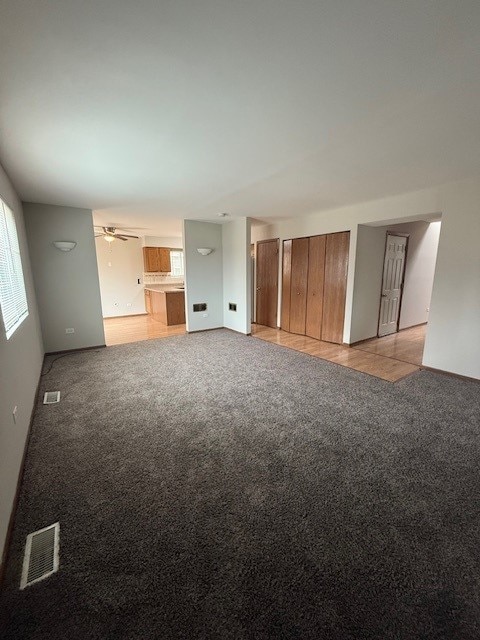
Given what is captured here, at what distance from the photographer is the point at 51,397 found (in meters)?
3.07

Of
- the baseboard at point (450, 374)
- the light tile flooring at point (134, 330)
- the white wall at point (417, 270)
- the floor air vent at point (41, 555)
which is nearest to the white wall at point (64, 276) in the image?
the light tile flooring at point (134, 330)

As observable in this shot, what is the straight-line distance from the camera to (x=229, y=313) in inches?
248

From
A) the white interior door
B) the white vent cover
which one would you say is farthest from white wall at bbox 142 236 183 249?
the white interior door

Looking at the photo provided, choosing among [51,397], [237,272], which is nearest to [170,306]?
[237,272]

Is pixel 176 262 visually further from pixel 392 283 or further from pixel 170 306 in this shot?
pixel 392 283

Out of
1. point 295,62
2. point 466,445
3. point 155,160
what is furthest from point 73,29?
point 466,445

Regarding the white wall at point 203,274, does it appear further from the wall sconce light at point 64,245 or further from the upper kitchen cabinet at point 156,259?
the upper kitchen cabinet at point 156,259

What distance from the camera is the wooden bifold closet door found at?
497cm

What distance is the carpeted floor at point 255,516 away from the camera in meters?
1.11

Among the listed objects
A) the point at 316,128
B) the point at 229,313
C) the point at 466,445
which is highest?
the point at 316,128

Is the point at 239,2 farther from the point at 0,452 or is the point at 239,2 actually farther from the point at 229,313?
the point at 229,313

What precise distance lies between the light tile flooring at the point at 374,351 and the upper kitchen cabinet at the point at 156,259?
13.4 ft

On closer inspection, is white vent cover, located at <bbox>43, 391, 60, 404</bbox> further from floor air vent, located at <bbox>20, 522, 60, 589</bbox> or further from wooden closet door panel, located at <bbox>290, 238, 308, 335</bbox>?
wooden closet door panel, located at <bbox>290, 238, 308, 335</bbox>

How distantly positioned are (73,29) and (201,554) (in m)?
2.63
